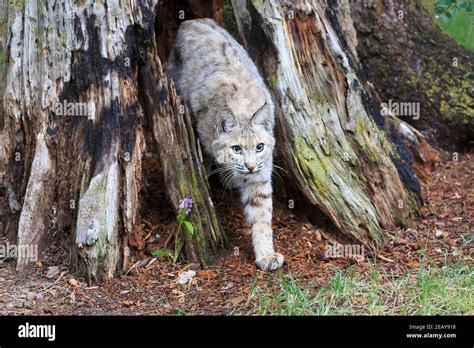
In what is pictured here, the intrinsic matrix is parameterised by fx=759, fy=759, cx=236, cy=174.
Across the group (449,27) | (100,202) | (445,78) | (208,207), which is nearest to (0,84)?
(100,202)

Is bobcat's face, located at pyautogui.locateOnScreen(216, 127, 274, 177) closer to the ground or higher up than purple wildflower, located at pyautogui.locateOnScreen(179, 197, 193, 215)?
higher up

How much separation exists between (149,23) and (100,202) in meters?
1.31

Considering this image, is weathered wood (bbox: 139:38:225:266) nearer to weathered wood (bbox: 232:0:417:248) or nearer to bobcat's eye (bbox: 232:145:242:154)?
bobcat's eye (bbox: 232:145:242:154)

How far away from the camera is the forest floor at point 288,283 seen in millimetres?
5133

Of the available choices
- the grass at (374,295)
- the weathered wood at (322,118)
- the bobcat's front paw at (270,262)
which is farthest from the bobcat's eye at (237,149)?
the grass at (374,295)

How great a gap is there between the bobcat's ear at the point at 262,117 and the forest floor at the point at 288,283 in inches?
36.7

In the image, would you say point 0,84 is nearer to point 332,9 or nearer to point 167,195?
point 167,195

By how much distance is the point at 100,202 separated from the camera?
537 centimetres

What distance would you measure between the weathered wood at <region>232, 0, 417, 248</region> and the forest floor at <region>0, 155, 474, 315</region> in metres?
0.30

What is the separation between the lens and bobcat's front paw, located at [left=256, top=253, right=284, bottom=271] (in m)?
5.73

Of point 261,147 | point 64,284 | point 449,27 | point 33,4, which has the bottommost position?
point 64,284

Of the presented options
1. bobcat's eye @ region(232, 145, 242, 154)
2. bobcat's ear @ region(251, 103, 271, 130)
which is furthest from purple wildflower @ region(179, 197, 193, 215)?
bobcat's ear @ region(251, 103, 271, 130)

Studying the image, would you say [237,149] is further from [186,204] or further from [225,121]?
[186,204]

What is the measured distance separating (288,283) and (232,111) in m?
1.52
